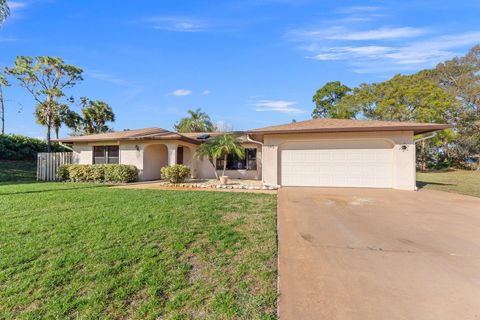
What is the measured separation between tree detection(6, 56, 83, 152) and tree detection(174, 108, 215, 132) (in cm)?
1074

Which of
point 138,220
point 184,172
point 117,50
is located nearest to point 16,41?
point 117,50

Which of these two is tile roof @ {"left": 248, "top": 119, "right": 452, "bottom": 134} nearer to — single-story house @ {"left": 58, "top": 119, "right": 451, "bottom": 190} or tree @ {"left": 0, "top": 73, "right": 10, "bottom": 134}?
single-story house @ {"left": 58, "top": 119, "right": 451, "bottom": 190}

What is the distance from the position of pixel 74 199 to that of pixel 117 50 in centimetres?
951

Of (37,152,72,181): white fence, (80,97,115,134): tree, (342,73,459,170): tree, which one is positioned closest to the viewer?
(37,152,72,181): white fence

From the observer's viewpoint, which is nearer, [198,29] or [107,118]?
[198,29]

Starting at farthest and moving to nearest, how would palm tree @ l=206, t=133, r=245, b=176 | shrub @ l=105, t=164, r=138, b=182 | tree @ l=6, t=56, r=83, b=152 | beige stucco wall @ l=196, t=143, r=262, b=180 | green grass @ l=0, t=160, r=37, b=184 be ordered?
tree @ l=6, t=56, r=83, b=152
beige stucco wall @ l=196, t=143, r=262, b=180
green grass @ l=0, t=160, r=37, b=184
shrub @ l=105, t=164, r=138, b=182
palm tree @ l=206, t=133, r=245, b=176

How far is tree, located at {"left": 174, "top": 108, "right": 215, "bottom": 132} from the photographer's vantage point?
27.8 m

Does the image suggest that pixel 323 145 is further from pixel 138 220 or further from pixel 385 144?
pixel 138 220

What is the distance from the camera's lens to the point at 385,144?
11055 mm

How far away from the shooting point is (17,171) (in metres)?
16.0

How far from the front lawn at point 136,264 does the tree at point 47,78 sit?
64.6ft

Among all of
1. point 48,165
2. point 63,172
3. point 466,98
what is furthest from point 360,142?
point 466,98

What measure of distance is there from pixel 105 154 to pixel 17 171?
6525mm

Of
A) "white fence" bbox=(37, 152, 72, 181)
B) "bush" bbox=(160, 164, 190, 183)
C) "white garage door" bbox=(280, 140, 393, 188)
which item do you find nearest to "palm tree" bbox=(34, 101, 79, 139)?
"white fence" bbox=(37, 152, 72, 181)
